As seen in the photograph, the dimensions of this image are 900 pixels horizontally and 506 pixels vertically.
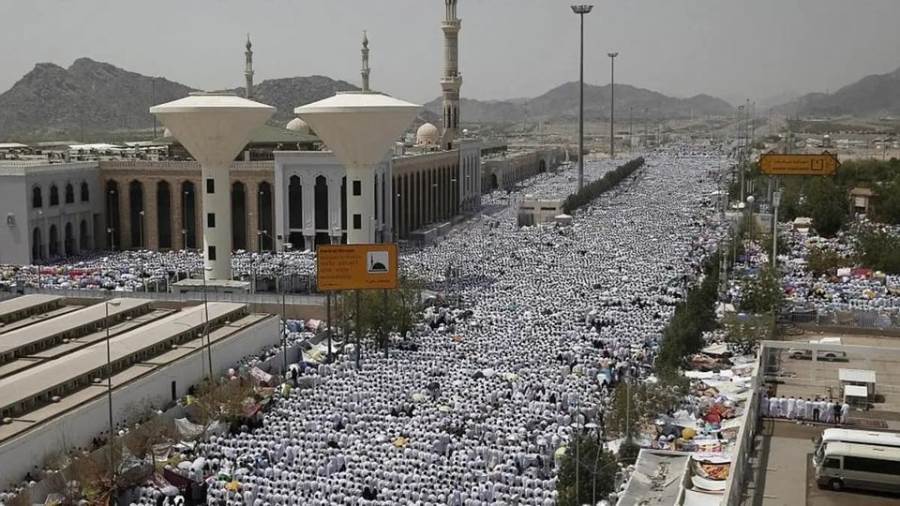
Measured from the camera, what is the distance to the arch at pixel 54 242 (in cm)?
4078

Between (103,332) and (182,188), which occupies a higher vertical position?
(182,188)

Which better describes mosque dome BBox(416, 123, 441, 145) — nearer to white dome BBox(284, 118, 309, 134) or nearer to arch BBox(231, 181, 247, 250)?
white dome BBox(284, 118, 309, 134)

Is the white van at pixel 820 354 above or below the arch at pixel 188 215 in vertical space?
below

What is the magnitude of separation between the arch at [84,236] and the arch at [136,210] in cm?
181

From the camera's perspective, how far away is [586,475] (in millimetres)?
14188

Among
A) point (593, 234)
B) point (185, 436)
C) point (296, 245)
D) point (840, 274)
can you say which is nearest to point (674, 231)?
point (593, 234)

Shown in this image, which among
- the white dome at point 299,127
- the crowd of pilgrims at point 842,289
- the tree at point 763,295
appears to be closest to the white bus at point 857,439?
the crowd of pilgrims at point 842,289

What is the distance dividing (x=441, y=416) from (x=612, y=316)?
9.64 m

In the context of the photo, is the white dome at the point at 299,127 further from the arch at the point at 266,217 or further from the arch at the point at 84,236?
the arch at the point at 84,236

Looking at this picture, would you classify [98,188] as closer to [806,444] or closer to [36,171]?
[36,171]

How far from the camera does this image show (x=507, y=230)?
168 ft

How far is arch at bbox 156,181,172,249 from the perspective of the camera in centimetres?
4300

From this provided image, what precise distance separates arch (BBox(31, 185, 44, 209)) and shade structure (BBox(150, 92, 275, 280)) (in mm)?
10037

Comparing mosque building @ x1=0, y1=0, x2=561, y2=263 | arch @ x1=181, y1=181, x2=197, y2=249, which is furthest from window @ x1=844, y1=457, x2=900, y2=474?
arch @ x1=181, y1=181, x2=197, y2=249
